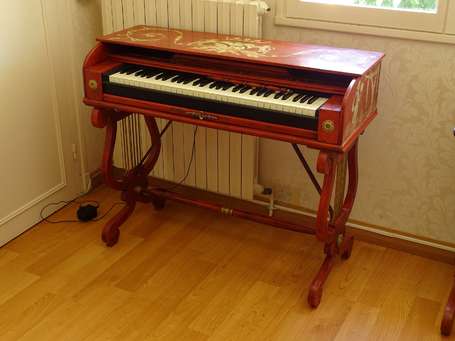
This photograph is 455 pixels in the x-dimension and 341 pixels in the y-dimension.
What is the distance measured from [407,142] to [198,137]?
3.21 ft

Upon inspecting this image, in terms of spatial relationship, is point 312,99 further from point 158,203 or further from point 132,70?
point 158,203

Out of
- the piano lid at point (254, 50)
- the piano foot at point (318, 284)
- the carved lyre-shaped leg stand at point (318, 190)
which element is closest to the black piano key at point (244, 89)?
the piano lid at point (254, 50)

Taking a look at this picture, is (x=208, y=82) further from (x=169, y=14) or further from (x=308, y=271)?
(x=308, y=271)

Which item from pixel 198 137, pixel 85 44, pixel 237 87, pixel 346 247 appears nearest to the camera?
pixel 237 87

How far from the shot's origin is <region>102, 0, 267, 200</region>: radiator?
8.75 feet

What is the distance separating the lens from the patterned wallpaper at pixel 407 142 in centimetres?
251

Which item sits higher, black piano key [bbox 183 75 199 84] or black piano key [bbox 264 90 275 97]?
black piano key [bbox 183 75 199 84]

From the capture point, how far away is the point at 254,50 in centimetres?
244

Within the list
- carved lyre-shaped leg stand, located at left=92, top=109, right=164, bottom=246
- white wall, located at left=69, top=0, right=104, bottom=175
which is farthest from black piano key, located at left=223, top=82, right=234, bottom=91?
white wall, located at left=69, top=0, right=104, bottom=175

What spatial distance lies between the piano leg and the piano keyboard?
0.70 ft

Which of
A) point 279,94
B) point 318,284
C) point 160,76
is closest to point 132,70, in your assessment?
point 160,76

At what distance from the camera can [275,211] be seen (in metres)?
3.03

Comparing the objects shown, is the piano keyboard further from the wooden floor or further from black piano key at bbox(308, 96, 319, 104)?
the wooden floor

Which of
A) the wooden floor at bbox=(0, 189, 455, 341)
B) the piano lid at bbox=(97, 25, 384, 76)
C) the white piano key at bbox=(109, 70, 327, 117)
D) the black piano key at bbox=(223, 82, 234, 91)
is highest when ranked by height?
the piano lid at bbox=(97, 25, 384, 76)
